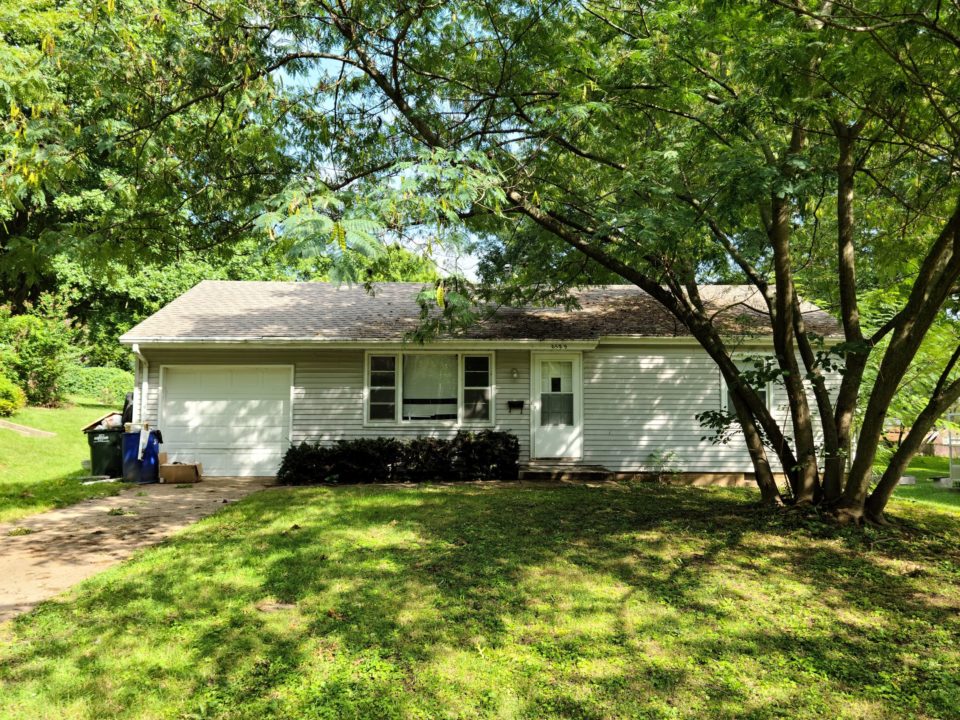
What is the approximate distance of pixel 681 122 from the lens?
A: 343 inches

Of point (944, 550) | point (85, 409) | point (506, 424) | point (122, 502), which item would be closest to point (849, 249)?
point (944, 550)

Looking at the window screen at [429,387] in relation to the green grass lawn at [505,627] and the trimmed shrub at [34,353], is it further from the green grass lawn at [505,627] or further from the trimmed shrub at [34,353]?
the trimmed shrub at [34,353]

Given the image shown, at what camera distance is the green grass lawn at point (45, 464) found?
8.97 m

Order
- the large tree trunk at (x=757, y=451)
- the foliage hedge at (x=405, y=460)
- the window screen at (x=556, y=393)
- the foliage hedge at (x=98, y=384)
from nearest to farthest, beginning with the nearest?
1. the large tree trunk at (x=757, y=451)
2. the foliage hedge at (x=405, y=460)
3. the window screen at (x=556, y=393)
4. the foliage hedge at (x=98, y=384)

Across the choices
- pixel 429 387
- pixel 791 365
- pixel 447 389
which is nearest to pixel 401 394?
pixel 429 387

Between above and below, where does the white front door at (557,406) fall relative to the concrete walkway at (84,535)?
above

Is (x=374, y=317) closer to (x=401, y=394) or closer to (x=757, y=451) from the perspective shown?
(x=401, y=394)

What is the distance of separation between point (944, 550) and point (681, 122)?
599 cm

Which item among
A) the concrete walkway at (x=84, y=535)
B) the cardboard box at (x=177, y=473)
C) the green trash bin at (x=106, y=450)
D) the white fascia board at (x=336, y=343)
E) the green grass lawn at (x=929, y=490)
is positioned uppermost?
the white fascia board at (x=336, y=343)

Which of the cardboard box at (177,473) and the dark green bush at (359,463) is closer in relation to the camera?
the cardboard box at (177,473)

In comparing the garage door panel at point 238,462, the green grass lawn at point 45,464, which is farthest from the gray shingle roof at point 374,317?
the green grass lawn at point 45,464

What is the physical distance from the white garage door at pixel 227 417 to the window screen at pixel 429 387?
2.32 m

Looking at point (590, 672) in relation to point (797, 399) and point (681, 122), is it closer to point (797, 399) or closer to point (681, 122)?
point (797, 399)

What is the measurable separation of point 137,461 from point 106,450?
0.73m
